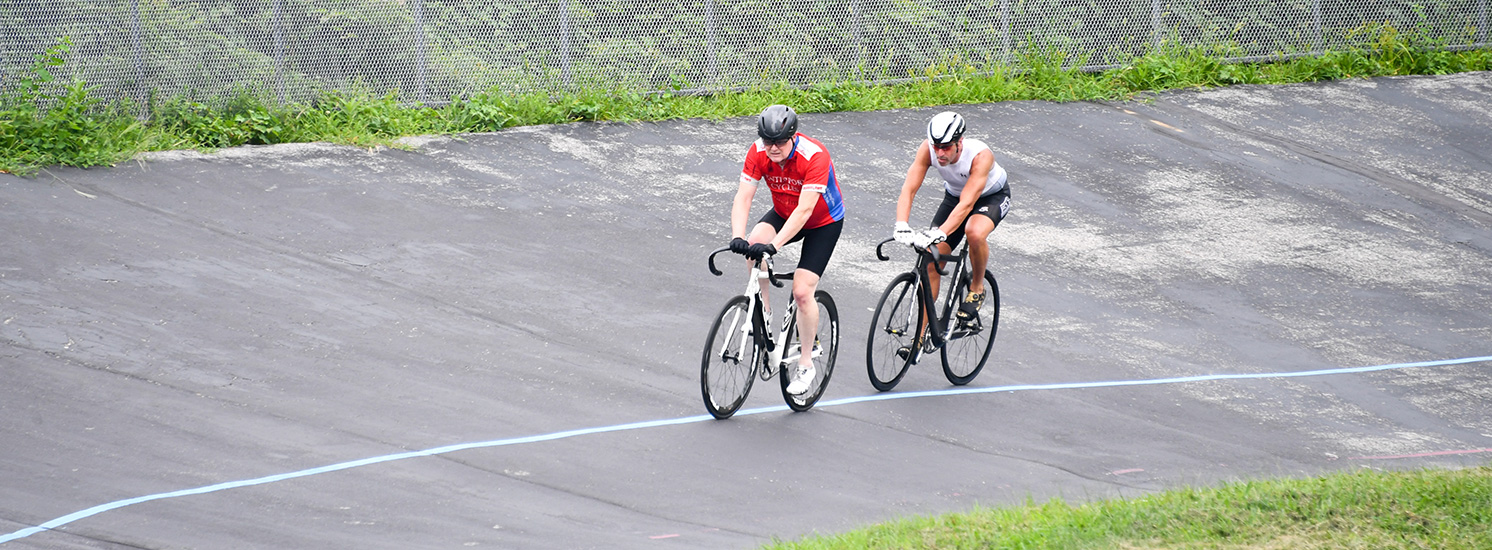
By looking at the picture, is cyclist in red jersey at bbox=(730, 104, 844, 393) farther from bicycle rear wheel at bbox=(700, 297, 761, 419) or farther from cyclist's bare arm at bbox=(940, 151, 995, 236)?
cyclist's bare arm at bbox=(940, 151, 995, 236)

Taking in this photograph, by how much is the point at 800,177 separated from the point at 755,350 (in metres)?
1.05

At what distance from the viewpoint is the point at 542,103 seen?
13.0 m

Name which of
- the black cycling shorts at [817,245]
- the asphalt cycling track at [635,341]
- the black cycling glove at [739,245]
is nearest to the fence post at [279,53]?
the asphalt cycling track at [635,341]

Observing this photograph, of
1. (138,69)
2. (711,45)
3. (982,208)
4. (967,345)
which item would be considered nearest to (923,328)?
(967,345)

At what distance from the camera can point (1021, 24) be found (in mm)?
15578

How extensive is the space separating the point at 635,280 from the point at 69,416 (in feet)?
13.2

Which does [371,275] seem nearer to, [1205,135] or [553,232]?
[553,232]

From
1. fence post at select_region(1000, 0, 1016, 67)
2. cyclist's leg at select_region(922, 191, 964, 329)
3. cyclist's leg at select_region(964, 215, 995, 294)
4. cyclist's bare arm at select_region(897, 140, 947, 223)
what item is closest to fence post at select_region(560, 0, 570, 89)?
fence post at select_region(1000, 0, 1016, 67)

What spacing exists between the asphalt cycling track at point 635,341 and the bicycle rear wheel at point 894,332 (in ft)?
0.47

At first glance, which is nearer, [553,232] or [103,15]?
[553,232]

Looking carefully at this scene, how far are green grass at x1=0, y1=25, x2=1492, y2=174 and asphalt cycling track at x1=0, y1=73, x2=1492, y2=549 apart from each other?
0.35 meters

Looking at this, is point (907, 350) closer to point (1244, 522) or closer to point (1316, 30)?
point (1244, 522)

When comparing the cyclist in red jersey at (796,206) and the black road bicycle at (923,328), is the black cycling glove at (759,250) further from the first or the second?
the black road bicycle at (923,328)

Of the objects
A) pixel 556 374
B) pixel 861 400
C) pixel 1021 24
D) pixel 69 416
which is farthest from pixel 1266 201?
pixel 69 416
